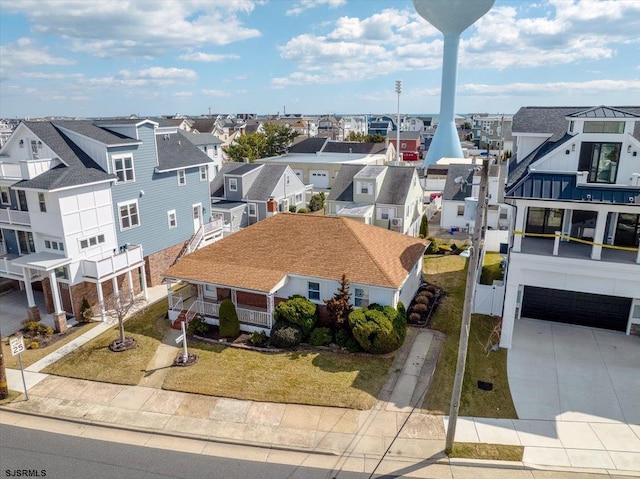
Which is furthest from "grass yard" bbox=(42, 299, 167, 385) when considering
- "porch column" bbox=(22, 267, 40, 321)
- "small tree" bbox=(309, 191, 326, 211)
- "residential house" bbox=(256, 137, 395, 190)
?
"residential house" bbox=(256, 137, 395, 190)

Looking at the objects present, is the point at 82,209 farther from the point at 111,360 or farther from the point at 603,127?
the point at 603,127

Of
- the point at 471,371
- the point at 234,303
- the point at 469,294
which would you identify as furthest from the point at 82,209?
→ the point at 471,371

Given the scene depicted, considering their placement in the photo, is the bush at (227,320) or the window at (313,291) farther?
the window at (313,291)

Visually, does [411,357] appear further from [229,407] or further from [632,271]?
[632,271]

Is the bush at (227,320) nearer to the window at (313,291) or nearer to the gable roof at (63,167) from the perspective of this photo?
the window at (313,291)

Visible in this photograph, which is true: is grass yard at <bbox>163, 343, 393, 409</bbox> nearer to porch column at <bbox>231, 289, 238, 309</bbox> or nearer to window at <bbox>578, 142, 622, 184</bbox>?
porch column at <bbox>231, 289, 238, 309</bbox>

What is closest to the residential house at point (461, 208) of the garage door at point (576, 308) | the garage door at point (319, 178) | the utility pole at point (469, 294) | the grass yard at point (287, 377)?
the garage door at point (576, 308)
